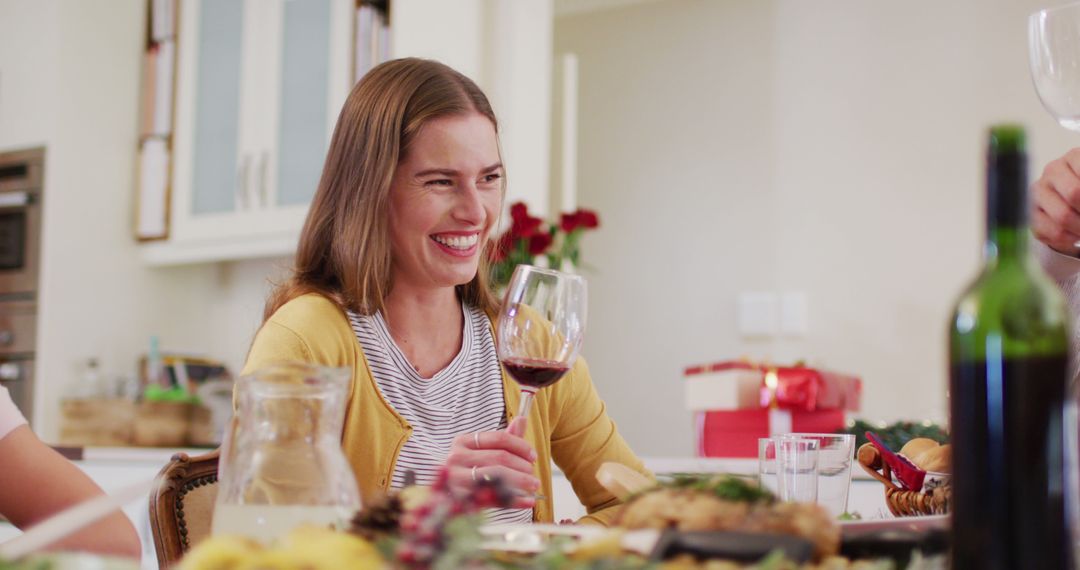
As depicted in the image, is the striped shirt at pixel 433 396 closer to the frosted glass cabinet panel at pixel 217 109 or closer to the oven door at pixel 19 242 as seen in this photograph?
the frosted glass cabinet panel at pixel 217 109

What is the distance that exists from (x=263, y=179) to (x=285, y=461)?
292 centimetres

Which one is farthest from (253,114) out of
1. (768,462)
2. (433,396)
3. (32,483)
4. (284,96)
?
(768,462)

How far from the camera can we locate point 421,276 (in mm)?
1569

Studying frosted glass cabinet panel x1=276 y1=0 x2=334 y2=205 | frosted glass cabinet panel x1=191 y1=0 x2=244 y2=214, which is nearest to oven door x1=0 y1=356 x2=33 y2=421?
frosted glass cabinet panel x1=191 y1=0 x2=244 y2=214

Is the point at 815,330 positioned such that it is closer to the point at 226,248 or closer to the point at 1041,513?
the point at 226,248

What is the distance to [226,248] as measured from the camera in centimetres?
345

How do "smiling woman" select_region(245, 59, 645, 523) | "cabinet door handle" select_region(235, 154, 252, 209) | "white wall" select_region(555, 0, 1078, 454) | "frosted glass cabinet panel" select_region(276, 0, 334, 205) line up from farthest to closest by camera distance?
"white wall" select_region(555, 0, 1078, 454)
"cabinet door handle" select_region(235, 154, 252, 209)
"frosted glass cabinet panel" select_region(276, 0, 334, 205)
"smiling woman" select_region(245, 59, 645, 523)

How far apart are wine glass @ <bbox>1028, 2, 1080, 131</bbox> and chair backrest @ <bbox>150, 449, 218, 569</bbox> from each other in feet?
2.77

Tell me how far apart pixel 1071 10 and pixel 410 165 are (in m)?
0.91

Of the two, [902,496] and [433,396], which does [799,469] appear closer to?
[902,496]

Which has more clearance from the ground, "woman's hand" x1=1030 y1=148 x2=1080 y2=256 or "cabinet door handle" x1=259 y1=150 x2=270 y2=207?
"cabinet door handle" x1=259 y1=150 x2=270 y2=207

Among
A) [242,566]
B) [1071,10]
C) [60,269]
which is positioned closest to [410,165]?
[1071,10]

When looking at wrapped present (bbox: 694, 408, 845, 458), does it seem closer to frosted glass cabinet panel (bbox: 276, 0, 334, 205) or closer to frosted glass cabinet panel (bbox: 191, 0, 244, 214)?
frosted glass cabinet panel (bbox: 276, 0, 334, 205)

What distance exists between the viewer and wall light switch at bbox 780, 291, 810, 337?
367 centimetres
